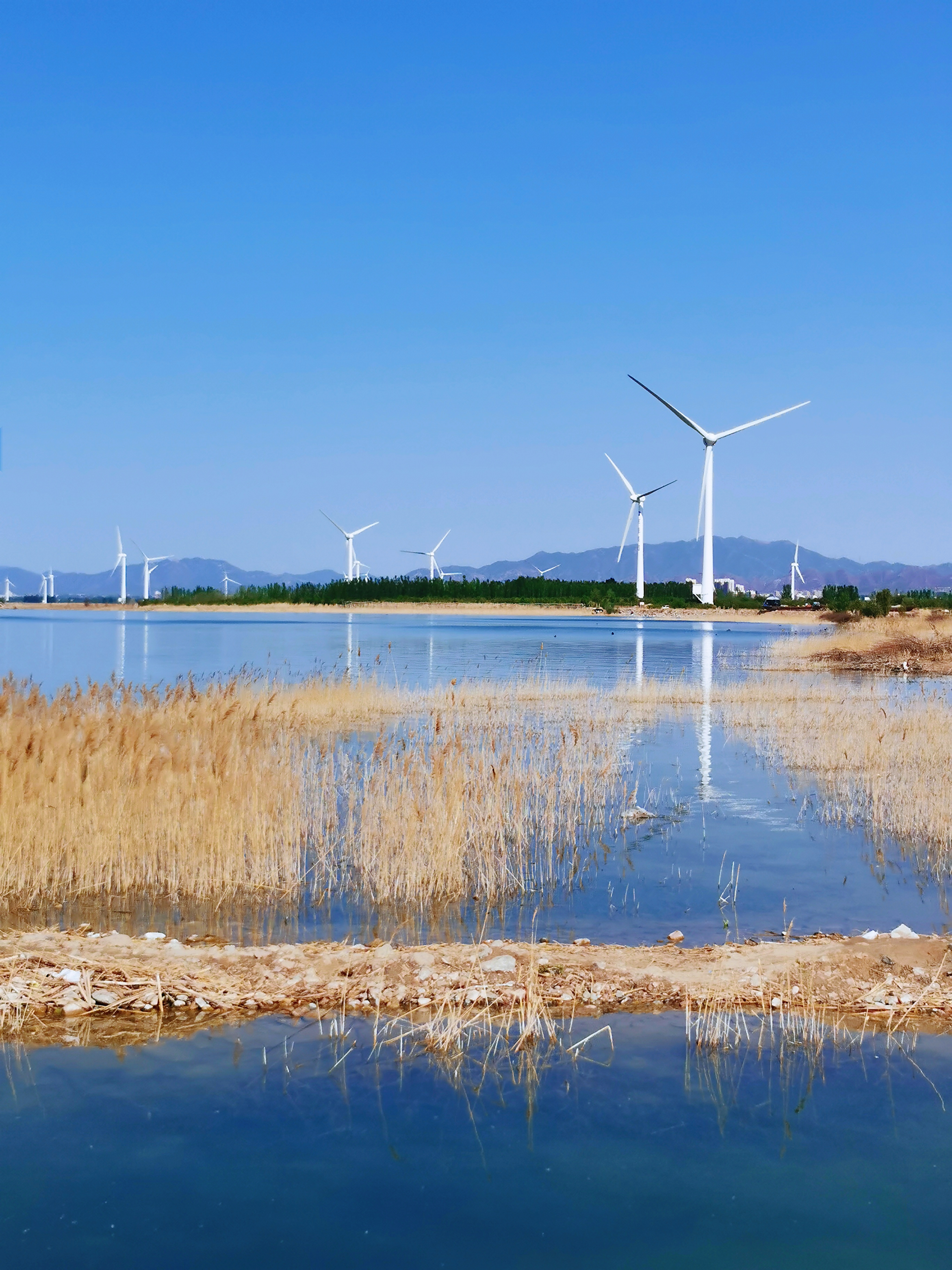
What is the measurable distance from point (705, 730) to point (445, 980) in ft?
65.2

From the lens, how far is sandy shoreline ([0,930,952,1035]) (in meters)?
8.67

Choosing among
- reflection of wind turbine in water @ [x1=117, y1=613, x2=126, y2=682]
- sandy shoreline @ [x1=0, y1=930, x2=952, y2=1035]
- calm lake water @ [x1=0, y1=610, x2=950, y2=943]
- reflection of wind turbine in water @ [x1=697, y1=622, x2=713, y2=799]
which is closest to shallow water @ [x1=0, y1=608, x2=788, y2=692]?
reflection of wind turbine in water @ [x1=117, y1=613, x2=126, y2=682]

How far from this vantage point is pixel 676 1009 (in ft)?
28.9

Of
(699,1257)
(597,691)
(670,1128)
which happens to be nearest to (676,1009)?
Answer: (670,1128)

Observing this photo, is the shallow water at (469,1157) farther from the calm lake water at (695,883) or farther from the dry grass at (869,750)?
the dry grass at (869,750)

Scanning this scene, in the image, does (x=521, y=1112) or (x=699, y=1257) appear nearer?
(x=699, y=1257)

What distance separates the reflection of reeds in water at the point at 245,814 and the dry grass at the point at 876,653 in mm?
35534

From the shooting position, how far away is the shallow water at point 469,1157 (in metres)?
5.89

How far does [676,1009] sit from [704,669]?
132 ft

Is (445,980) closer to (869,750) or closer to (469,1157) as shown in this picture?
(469,1157)

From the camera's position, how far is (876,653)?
52562 millimetres

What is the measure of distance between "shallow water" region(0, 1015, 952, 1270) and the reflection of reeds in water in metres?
4.68

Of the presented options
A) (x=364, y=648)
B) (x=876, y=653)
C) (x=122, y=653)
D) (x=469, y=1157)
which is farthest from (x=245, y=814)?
(x=364, y=648)

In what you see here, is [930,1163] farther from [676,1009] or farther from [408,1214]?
[408,1214]
